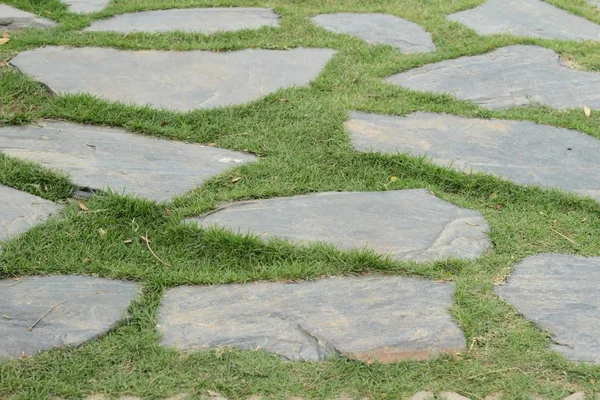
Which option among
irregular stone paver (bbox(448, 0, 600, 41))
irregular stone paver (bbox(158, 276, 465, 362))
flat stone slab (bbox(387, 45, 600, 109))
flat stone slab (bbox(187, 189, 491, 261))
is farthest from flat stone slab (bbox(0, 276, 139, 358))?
irregular stone paver (bbox(448, 0, 600, 41))

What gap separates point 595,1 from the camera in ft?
18.1

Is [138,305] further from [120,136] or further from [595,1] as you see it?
[595,1]

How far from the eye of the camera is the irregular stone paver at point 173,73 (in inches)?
140

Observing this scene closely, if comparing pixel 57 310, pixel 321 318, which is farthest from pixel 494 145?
pixel 57 310

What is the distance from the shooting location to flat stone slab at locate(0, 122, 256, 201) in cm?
286

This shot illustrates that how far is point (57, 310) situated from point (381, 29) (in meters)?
2.86

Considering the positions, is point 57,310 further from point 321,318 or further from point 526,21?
point 526,21

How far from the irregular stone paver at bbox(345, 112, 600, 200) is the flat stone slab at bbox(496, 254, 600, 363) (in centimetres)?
52

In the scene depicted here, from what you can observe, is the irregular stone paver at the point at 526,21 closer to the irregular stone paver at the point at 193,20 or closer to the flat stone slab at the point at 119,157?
the irregular stone paver at the point at 193,20

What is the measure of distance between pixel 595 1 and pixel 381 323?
4.10 metres

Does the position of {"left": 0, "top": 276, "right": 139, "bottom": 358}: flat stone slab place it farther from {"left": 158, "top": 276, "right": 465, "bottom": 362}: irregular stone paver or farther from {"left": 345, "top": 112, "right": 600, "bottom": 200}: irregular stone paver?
{"left": 345, "top": 112, "right": 600, "bottom": 200}: irregular stone paver

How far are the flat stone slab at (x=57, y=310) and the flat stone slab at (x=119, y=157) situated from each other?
50cm

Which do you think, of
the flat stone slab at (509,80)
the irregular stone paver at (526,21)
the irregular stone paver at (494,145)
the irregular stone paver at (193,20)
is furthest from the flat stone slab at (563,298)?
the irregular stone paver at (193,20)

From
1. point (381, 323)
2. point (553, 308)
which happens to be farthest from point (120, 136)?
point (553, 308)
